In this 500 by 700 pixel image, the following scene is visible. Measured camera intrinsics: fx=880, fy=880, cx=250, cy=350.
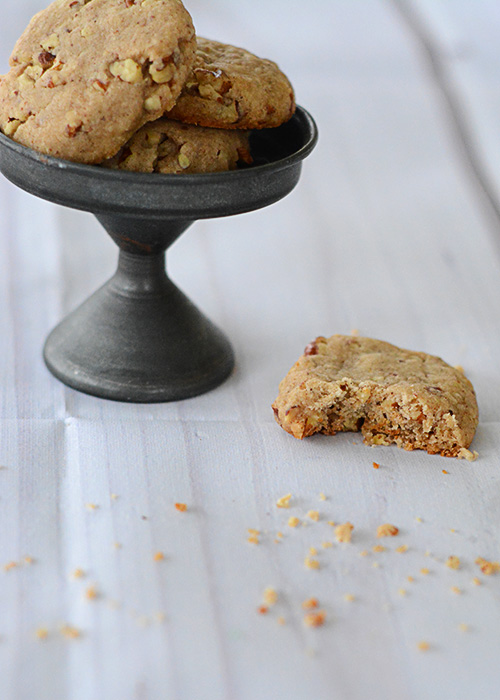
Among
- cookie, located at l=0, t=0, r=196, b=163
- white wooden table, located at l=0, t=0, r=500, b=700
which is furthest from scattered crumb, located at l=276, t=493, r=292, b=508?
cookie, located at l=0, t=0, r=196, b=163

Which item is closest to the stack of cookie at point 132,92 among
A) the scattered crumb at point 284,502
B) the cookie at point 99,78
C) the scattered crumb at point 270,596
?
the cookie at point 99,78

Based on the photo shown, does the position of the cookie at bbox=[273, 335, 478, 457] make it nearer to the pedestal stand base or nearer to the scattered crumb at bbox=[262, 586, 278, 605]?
the pedestal stand base

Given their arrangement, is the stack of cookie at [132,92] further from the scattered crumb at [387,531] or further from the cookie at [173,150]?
the scattered crumb at [387,531]

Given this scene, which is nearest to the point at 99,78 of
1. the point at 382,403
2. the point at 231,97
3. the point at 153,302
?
the point at 231,97

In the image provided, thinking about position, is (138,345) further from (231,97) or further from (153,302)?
(231,97)

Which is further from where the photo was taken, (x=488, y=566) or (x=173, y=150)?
(x=173, y=150)

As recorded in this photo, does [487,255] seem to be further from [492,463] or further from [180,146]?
[180,146]
